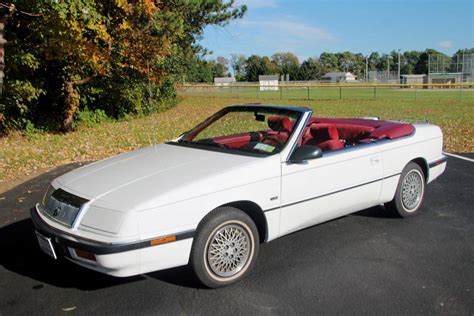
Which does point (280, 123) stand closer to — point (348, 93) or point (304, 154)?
point (304, 154)

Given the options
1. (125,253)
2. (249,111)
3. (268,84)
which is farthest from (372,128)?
(268,84)

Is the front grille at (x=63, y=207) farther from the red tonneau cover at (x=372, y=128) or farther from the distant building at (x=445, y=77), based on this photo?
the distant building at (x=445, y=77)

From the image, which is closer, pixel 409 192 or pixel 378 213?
pixel 409 192

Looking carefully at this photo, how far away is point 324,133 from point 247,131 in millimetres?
818

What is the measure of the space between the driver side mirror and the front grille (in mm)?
1703

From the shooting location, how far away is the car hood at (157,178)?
3.28 metres

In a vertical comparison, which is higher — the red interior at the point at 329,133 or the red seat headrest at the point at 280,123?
the red seat headrest at the point at 280,123

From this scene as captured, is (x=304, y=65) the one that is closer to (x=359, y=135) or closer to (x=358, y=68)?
(x=358, y=68)

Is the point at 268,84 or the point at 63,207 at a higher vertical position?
the point at 268,84

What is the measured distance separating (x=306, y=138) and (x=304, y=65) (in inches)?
4634

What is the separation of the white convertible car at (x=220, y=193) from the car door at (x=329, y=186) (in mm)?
10

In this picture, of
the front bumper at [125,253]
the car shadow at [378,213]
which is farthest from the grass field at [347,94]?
the front bumper at [125,253]

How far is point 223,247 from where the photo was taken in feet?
11.6

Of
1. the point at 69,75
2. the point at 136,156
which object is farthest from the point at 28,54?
the point at 136,156
